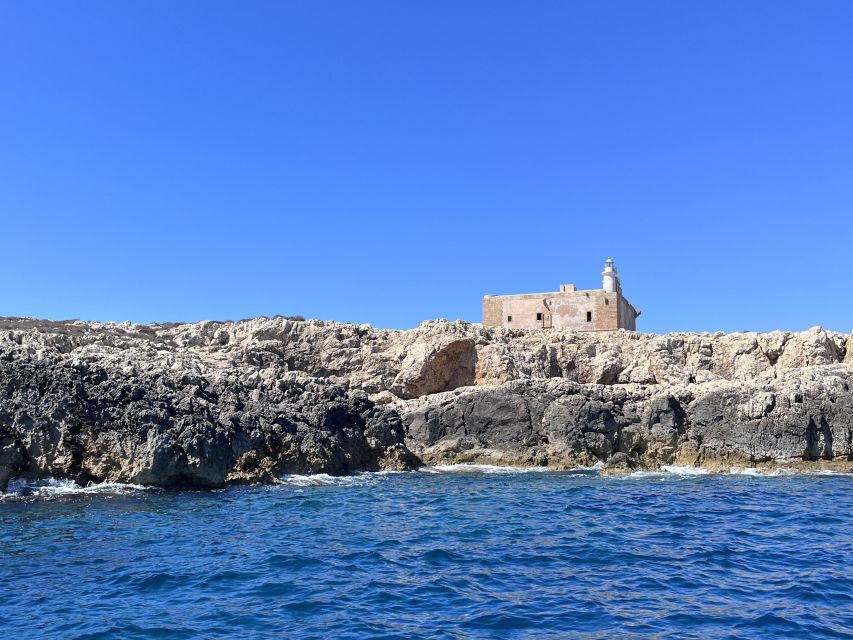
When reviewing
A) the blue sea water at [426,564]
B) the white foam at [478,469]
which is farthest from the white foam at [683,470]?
the blue sea water at [426,564]

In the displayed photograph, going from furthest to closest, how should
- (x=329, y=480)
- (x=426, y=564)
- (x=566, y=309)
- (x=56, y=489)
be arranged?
(x=566, y=309)
(x=329, y=480)
(x=56, y=489)
(x=426, y=564)

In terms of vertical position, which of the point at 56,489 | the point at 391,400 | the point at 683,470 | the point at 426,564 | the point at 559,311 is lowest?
the point at 426,564

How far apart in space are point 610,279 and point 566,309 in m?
3.32

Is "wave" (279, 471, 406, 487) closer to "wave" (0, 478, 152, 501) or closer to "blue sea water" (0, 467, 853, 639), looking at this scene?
"blue sea water" (0, 467, 853, 639)

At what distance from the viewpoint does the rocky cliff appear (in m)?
23.7

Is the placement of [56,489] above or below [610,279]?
below

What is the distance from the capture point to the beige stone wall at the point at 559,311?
46188 millimetres

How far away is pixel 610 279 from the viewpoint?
47.1 meters

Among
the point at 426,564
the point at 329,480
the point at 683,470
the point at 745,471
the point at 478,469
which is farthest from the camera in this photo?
the point at 478,469

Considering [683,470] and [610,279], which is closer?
[683,470]

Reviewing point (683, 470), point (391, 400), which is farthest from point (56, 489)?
point (683, 470)

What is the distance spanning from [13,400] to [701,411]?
25223 mm

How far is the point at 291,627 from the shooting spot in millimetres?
9875

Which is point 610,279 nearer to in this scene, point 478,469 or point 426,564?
point 478,469
